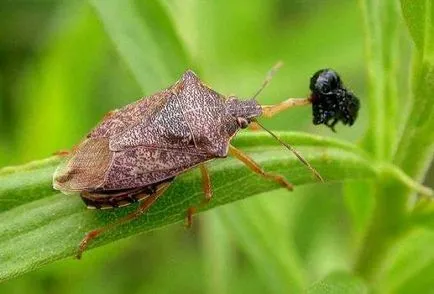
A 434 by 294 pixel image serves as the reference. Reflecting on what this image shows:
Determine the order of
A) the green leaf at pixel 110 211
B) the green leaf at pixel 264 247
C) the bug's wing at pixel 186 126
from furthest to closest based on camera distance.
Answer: the green leaf at pixel 264 247 < the bug's wing at pixel 186 126 < the green leaf at pixel 110 211

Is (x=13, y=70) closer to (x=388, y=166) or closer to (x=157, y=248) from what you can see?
(x=157, y=248)

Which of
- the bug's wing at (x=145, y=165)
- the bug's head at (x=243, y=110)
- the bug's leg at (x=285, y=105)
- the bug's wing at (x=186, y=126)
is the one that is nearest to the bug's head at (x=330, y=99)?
the bug's leg at (x=285, y=105)

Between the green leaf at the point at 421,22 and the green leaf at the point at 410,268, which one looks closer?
the green leaf at the point at 421,22

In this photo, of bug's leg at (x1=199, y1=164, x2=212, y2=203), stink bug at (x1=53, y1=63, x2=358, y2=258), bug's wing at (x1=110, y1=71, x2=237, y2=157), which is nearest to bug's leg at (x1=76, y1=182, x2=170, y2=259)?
stink bug at (x1=53, y1=63, x2=358, y2=258)

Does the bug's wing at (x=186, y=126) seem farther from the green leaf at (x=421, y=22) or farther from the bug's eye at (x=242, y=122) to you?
the green leaf at (x=421, y=22)

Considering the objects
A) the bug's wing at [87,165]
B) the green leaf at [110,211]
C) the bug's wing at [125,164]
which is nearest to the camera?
the green leaf at [110,211]

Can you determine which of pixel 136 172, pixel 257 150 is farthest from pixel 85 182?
pixel 257 150

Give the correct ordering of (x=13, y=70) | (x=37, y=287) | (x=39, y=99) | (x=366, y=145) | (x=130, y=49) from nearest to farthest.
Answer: (x=366, y=145)
(x=130, y=49)
(x=37, y=287)
(x=39, y=99)
(x=13, y=70)

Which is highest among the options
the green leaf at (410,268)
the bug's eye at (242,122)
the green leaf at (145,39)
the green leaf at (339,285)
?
the green leaf at (145,39)
